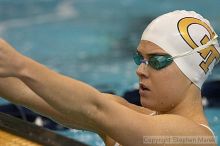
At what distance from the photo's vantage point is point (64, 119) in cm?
175

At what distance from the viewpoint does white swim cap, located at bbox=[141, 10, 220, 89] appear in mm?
1660

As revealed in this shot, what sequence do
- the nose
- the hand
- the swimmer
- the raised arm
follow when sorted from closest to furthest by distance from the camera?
the hand → the swimmer → the raised arm → the nose

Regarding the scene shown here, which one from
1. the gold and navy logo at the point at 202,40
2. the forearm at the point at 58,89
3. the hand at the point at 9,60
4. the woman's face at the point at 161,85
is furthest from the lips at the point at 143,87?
the hand at the point at 9,60

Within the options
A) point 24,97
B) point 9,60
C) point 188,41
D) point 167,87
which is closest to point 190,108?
point 167,87

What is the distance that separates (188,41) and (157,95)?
21 centimetres

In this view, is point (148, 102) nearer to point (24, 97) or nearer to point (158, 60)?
point (158, 60)

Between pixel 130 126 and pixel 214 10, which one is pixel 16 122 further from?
pixel 214 10

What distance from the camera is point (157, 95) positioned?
1.63m

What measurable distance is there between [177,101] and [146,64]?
0.16 m

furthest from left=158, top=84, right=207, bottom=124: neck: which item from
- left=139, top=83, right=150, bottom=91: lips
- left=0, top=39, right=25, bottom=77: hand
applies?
left=0, top=39, right=25, bottom=77: hand

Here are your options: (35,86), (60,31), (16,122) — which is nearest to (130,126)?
(35,86)

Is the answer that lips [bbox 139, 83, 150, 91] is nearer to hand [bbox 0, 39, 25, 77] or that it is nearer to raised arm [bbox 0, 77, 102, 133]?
raised arm [bbox 0, 77, 102, 133]

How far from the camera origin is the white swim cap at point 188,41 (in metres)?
1.66

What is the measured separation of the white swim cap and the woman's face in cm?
3
